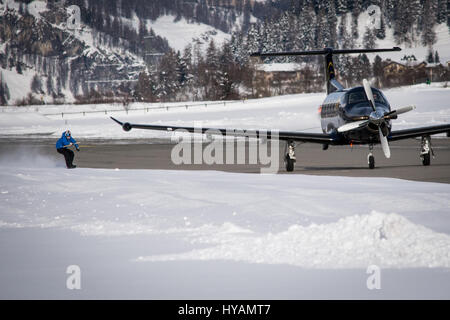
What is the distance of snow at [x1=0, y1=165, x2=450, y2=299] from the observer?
7371 mm

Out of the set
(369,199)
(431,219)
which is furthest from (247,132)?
(431,219)

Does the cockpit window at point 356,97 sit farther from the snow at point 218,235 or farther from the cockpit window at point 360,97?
the snow at point 218,235

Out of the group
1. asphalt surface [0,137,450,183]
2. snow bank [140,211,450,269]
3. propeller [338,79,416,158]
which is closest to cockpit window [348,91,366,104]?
propeller [338,79,416,158]

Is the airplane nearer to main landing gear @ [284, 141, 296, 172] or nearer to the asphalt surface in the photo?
main landing gear @ [284, 141, 296, 172]

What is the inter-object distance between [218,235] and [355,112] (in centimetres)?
1349

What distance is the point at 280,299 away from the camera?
6691 mm

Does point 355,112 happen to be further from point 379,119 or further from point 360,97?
point 379,119

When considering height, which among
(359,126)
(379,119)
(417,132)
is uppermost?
(379,119)

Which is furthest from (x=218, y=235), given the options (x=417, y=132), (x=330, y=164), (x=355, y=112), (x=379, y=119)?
(x=330, y=164)

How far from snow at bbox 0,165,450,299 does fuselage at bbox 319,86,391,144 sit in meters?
7.09

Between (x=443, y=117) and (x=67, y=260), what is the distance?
2200 inches

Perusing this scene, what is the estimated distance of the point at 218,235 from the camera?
32.0 ft

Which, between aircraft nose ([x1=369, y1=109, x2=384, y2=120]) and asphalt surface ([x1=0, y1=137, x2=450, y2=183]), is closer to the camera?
asphalt surface ([x1=0, y1=137, x2=450, y2=183])
